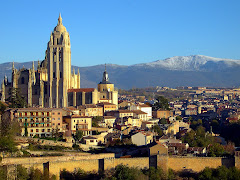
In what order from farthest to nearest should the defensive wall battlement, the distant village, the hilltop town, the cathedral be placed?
the cathedral < the distant village < the hilltop town < the defensive wall battlement

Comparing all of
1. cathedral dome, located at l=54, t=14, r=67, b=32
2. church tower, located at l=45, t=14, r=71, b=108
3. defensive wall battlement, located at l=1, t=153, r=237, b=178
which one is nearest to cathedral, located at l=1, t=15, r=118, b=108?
church tower, located at l=45, t=14, r=71, b=108

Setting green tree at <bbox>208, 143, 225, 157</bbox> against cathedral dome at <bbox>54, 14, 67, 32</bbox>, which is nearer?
green tree at <bbox>208, 143, 225, 157</bbox>

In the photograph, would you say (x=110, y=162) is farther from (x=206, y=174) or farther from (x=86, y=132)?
(x=86, y=132)

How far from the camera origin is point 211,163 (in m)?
36.1

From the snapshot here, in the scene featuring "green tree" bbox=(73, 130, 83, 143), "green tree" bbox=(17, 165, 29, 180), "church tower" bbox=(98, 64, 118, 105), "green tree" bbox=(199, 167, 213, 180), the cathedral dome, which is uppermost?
the cathedral dome

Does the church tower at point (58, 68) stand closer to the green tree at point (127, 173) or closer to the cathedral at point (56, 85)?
the cathedral at point (56, 85)

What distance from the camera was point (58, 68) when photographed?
67.8 m

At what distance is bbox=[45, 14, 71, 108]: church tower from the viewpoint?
67250 millimetres

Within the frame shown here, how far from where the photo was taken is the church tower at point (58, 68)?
221ft

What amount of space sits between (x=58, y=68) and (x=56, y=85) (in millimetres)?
1789

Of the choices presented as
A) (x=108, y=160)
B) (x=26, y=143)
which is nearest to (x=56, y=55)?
(x=26, y=143)

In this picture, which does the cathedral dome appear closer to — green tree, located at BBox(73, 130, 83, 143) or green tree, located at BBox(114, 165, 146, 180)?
green tree, located at BBox(73, 130, 83, 143)

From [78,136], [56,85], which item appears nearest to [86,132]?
[78,136]

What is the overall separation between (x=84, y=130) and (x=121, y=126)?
580 cm
